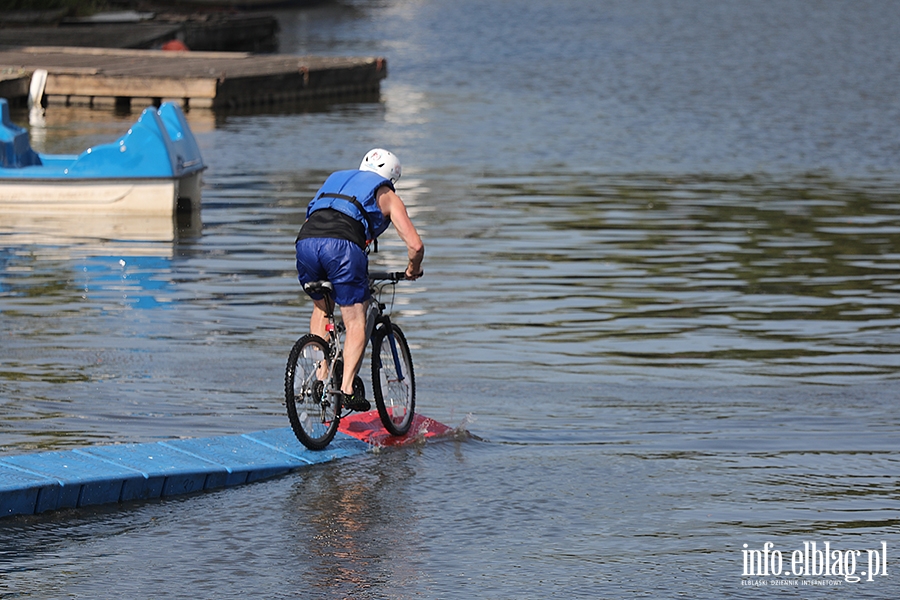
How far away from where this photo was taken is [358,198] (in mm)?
8211

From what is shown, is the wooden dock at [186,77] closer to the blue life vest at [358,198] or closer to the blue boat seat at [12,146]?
the blue boat seat at [12,146]

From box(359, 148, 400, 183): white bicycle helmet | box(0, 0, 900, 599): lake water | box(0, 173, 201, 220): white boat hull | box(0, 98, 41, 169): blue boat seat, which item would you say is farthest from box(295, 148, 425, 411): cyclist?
box(0, 98, 41, 169): blue boat seat

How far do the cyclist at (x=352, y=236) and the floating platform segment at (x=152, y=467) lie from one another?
46cm

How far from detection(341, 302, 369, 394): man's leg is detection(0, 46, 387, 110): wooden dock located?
26960 mm


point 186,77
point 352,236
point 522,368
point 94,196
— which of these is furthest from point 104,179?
point 186,77

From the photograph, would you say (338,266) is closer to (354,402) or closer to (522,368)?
(354,402)

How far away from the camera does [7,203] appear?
63.1ft

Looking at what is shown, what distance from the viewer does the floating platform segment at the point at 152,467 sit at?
6.95m

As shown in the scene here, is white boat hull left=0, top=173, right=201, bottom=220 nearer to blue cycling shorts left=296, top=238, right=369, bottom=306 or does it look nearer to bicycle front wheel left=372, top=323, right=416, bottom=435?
bicycle front wheel left=372, top=323, right=416, bottom=435

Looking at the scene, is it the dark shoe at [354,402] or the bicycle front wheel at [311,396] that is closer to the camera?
the bicycle front wheel at [311,396]

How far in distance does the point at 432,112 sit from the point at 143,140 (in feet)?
57.6

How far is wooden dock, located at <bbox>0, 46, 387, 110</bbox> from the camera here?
35.0 meters

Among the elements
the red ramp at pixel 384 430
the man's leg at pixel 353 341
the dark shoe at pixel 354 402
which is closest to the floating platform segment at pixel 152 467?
the red ramp at pixel 384 430

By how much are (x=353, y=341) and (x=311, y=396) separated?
0.42 metres
